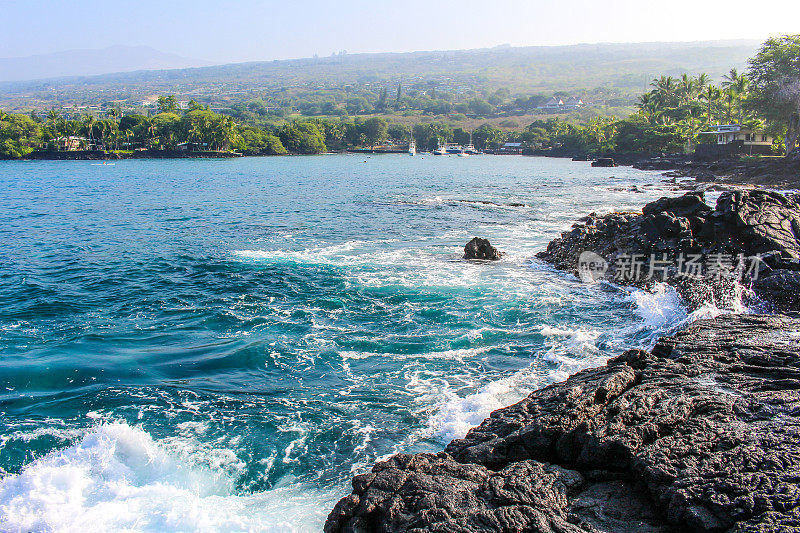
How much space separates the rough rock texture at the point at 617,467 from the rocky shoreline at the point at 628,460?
2cm

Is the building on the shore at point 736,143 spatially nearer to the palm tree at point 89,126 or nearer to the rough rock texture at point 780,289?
the rough rock texture at point 780,289

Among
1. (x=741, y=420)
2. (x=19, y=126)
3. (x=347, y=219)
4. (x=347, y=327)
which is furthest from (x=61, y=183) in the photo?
(x=19, y=126)

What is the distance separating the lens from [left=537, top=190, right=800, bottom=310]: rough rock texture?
17.7 m

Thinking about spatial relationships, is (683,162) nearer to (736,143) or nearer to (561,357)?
(736,143)

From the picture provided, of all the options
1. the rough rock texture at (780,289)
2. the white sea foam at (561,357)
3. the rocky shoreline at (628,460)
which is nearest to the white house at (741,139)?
the rough rock texture at (780,289)

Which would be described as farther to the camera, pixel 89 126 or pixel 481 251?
pixel 89 126

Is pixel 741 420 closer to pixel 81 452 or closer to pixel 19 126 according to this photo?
pixel 81 452

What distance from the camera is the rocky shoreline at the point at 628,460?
560 centimetres

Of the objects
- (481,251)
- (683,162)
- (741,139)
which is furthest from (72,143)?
(741,139)

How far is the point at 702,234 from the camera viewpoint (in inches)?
770

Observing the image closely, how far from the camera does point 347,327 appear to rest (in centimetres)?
1572

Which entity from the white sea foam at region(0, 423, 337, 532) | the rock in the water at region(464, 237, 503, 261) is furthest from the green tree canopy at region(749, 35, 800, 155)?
the white sea foam at region(0, 423, 337, 532)

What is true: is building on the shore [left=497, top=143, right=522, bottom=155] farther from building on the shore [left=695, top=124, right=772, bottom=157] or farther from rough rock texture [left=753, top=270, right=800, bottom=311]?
rough rock texture [left=753, top=270, right=800, bottom=311]

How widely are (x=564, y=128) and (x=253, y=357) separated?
168 meters
